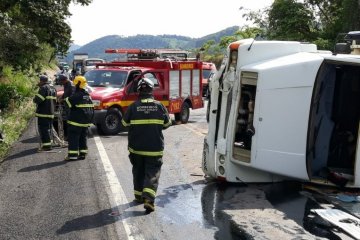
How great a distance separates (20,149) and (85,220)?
5.40m

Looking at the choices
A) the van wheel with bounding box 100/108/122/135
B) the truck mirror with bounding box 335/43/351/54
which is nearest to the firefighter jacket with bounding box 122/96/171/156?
the truck mirror with bounding box 335/43/351/54

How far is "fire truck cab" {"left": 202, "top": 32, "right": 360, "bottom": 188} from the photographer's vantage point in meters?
6.80

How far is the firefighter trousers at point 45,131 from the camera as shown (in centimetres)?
1043

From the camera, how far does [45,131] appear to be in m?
10.4

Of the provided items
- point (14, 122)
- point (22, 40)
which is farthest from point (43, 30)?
point (14, 122)

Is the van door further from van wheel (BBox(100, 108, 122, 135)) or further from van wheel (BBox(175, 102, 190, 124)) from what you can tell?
van wheel (BBox(175, 102, 190, 124))

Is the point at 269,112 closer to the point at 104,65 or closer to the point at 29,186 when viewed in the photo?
the point at 29,186

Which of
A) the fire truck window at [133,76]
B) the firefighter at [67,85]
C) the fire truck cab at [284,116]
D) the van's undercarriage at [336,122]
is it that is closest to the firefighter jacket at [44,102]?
the firefighter at [67,85]

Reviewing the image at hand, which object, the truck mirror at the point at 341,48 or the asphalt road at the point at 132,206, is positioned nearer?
the asphalt road at the point at 132,206

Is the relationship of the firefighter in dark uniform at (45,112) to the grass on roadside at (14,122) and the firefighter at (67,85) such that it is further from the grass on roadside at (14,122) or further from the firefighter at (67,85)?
the grass on roadside at (14,122)

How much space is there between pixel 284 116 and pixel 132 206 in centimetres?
243

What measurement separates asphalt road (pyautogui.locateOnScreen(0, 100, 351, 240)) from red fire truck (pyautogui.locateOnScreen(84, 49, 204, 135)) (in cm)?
350

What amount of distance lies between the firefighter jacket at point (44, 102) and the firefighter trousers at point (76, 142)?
120 centimetres

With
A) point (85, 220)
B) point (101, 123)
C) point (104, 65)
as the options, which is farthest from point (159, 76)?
point (85, 220)
